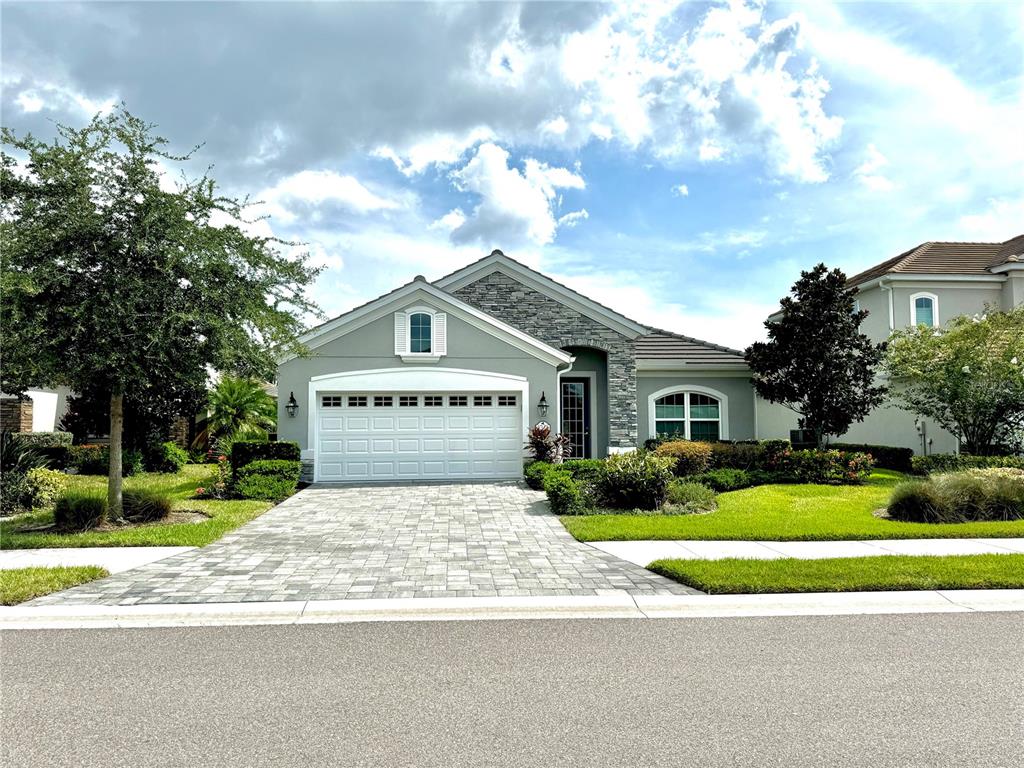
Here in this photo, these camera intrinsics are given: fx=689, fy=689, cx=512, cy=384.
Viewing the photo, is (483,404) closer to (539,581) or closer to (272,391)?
(539,581)

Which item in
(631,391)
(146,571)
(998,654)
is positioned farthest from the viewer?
(631,391)

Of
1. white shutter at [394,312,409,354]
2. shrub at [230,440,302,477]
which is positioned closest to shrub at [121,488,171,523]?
shrub at [230,440,302,477]

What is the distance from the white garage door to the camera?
58.5 ft

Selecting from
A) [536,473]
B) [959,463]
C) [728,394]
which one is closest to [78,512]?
[536,473]

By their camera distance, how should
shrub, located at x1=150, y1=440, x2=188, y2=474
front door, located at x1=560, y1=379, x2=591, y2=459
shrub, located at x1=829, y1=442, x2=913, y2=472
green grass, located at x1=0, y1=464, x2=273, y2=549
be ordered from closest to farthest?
green grass, located at x1=0, y1=464, x2=273, y2=549 < shrub, located at x1=829, y1=442, x2=913, y2=472 < shrub, located at x1=150, y1=440, x2=188, y2=474 < front door, located at x1=560, y1=379, x2=591, y2=459

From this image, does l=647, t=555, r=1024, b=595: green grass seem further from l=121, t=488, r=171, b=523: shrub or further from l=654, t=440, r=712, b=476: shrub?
l=654, t=440, r=712, b=476: shrub

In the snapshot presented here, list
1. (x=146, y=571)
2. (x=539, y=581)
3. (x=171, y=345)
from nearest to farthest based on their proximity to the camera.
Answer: (x=539, y=581), (x=146, y=571), (x=171, y=345)

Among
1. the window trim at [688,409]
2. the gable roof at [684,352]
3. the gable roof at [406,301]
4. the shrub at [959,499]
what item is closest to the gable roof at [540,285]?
the gable roof at [684,352]

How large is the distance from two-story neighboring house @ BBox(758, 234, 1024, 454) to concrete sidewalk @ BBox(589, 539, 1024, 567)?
13.3m

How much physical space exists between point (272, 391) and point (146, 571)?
93.4ft

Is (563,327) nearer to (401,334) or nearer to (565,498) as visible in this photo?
(401,334)

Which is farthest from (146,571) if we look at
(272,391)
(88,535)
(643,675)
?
(272,391)

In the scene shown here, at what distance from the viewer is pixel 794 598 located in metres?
6.90

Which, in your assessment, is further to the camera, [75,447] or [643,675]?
[75,447]
